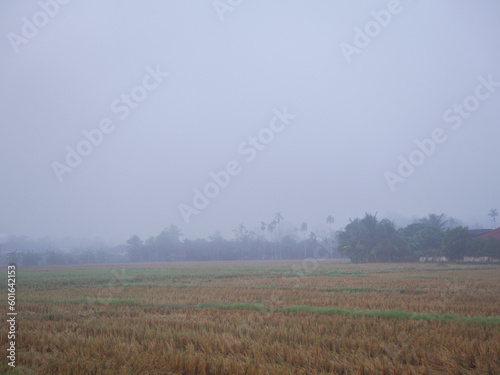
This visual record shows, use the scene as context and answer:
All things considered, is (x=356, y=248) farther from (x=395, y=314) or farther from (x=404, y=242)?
(x=395, y=314)

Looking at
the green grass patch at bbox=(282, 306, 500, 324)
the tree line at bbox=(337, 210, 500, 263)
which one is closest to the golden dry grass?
the green grass patch at bbox=(282, 306, 500, 324)

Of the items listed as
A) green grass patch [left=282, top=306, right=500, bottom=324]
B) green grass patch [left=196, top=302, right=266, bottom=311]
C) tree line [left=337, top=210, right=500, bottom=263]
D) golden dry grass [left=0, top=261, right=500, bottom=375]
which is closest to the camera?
golden dry grass [left=0, top=261, right=500, bottom=375]

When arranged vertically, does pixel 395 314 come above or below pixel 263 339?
below

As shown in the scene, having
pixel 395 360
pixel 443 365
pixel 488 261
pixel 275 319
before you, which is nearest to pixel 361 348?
pixel 395 360

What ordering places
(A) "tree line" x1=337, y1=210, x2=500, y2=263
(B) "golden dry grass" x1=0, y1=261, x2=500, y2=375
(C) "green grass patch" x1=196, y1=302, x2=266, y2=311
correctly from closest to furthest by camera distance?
(B) "golden dry grass" x1=0, y1=261, x2=500, y2=375 → (C) "green grass patch" x1=196, y1=302, x2=266, y2=311 → (A) "tree line" x1=337, y1=210, x2=500, y2=263

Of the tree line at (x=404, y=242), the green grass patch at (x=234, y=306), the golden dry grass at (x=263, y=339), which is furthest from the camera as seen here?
the tree line at (x=404, y=242)

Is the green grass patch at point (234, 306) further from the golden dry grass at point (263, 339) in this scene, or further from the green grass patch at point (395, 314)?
the green grass patch at point (395, 314)

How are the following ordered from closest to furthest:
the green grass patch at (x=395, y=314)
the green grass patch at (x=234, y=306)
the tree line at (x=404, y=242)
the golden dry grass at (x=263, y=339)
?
the golden dry grass at (x=263, y=339) → the green grass patch at (x=395, y=314) → the green grass patch at (x=234, y=306) → the tree line at (x=404, y=242)

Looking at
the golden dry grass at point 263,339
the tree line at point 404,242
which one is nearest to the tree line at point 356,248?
the tree line at point 404,242

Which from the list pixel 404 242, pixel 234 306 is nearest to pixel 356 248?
pixel 404 242

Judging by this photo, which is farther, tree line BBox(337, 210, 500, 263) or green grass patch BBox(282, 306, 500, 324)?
tree line BBox(337, 210, 500, 263)

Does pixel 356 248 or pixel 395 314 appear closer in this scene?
pixel 395 314

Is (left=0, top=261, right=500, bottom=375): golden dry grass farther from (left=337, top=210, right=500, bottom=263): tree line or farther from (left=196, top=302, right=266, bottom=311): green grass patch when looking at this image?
(left=337, top=210, right=500, bottom=263): tree line

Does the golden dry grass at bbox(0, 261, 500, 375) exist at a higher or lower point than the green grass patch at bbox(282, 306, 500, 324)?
higher
